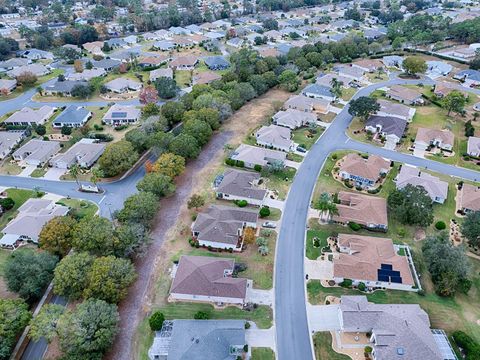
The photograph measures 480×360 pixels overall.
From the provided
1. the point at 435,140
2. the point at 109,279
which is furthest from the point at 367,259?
the point at 435,140

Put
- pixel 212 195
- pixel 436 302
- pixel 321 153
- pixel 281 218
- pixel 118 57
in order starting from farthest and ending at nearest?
pixel 118 57, pixel 321 153, pixel 212 195, pixel 281 218, pixel 436 302

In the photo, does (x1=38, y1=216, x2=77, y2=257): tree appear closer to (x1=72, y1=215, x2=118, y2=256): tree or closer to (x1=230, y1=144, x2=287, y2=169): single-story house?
(x1=72, y1=215, x2=118, y2=256): tree

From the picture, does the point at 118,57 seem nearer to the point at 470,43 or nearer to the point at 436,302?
the point at 436,302

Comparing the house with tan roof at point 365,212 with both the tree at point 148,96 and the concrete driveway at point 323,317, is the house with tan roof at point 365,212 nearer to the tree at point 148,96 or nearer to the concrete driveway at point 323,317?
the concrete driveway at point 323,317

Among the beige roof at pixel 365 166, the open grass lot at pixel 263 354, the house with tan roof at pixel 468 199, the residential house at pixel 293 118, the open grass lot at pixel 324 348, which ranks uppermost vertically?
the residential house at pixel 293 118

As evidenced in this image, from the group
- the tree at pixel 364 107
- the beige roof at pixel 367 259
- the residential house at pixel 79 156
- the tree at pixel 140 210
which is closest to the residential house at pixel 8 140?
the residential house at pixel 79 156

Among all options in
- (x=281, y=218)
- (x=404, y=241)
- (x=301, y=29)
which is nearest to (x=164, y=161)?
(x=281, y=218)

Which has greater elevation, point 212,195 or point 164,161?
point 164,161
